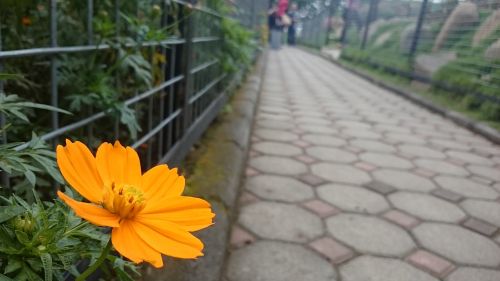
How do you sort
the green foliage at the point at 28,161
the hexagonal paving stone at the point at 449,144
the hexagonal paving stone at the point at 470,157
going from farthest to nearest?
1. the hexagonal paving stone at the point at 449,144
2. the hexagonal paving stone at the point at 470,157
3. the green foliage at the point at 28,161

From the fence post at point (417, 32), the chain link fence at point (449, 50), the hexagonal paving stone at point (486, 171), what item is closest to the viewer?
the hexagonal paving stone at point (486, 171)

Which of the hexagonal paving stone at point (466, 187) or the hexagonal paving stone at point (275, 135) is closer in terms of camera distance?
the hexagonal paving stone at point (466, 187)

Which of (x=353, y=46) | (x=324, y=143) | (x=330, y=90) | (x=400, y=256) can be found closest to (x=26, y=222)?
(x=400, y=256)

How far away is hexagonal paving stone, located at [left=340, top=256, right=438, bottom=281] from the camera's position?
154 cm

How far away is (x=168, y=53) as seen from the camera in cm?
207

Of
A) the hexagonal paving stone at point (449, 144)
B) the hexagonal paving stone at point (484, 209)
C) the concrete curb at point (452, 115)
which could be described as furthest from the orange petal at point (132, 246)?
the concrete curb at point (452, 115)

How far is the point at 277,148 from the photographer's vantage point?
3.15m

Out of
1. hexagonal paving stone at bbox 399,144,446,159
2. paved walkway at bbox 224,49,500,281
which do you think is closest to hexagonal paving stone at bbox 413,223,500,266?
paved walkway at bbox 224,49,500,281

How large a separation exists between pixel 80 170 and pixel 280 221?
1.45 metres

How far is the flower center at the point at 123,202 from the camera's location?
53 centimetres

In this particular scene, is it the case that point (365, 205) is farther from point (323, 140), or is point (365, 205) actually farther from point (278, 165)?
point (323, 140)

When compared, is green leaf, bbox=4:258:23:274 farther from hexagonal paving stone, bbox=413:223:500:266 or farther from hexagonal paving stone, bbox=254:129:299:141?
hexagonal paving stone, bbox=254:129:299:141

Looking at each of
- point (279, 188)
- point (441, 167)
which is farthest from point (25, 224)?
point (441, 167)

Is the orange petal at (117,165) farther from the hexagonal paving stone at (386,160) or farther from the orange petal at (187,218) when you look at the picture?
the hexagonal paving stone at (386,160)
